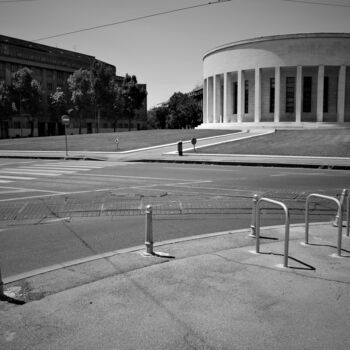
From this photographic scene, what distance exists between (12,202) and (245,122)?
1987 inches

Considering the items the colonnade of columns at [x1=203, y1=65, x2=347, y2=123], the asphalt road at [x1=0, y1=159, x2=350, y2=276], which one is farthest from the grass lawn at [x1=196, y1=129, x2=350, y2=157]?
the colonnade of columns at [x1=203, y1=65, x2=347, y2=123]

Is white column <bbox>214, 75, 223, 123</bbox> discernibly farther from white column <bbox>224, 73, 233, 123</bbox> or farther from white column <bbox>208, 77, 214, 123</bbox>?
white column <bbox>224, 73, 233, 123</bbox>

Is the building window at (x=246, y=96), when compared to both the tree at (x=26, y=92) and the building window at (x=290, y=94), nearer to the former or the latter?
the building window at (x=290, y=94)

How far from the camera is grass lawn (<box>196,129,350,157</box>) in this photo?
95.5ft

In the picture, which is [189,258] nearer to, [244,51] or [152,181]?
[152,181]

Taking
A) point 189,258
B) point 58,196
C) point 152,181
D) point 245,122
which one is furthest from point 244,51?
point 189,258

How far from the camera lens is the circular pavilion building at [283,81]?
177 ft

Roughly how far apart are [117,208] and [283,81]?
5398 centimetres

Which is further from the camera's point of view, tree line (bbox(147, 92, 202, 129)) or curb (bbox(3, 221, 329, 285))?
tree line (bbox(147, 92, 202, 129))

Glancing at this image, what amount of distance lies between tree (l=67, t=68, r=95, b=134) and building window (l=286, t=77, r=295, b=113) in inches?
1270

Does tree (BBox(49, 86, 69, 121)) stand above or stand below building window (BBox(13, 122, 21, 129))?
above

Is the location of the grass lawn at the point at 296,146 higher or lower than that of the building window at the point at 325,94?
lower

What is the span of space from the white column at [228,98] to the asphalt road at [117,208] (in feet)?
155

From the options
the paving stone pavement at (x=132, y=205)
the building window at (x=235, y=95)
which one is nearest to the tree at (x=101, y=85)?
the building window at (x=235, y=95)
